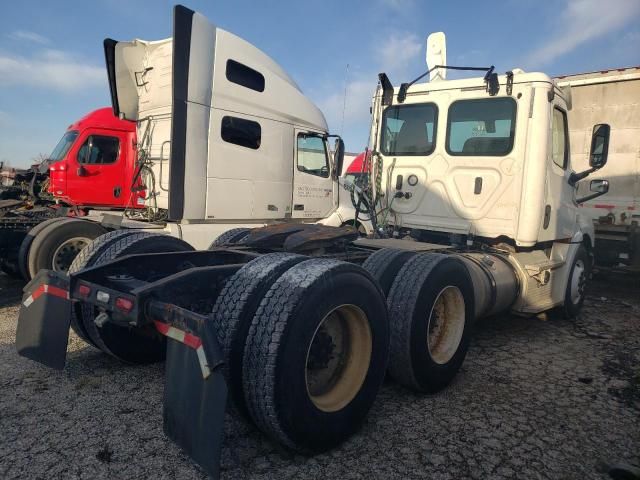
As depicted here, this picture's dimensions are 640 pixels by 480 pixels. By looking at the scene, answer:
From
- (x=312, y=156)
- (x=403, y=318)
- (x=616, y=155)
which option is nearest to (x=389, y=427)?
(x=403, y=318)

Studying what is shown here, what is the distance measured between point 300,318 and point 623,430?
A: 2.52 meters

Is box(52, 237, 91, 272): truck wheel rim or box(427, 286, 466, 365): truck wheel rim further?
box(52, 237, 91, 272): truck wheel rim

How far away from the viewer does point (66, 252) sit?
6449mm

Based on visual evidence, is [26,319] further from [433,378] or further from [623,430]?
[623,430]

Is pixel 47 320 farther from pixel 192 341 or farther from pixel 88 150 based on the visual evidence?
pixel 88 150

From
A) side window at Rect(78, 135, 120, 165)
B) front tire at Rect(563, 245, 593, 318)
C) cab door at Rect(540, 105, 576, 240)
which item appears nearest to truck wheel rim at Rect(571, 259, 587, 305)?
front tire at Rect(563, 245, 593, 318)

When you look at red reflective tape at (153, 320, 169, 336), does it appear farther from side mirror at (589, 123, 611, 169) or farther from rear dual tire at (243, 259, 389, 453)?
side mirror at (589, 123, 611, 169)

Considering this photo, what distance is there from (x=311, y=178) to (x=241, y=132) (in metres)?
1.72

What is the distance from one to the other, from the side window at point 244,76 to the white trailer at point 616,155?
17.7 feet

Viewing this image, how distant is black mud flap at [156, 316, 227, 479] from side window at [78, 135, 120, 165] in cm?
655

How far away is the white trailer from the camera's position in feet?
25.6

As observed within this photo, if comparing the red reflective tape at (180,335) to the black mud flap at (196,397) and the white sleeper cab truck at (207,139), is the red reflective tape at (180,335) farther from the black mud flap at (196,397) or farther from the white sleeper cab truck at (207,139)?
the white sleeper cab truck at (207,139)

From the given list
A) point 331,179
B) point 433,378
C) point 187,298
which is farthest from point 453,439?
point 331,179

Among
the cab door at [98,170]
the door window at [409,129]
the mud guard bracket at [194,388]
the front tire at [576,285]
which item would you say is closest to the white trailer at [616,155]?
the front tire at [576,285]
